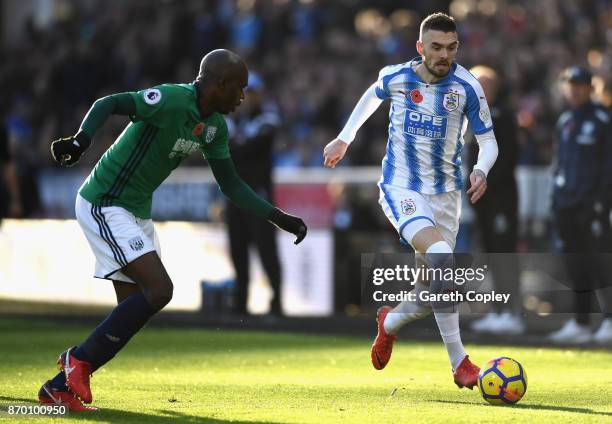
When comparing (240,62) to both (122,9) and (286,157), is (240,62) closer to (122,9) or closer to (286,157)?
(286,157)

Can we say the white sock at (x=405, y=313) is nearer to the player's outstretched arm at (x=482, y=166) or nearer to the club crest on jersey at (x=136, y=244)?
the player's outstretched arm at (x=482, y=166)

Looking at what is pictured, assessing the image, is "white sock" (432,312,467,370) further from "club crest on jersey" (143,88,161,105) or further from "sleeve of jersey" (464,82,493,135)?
"club crest on jersey" (143,88,161,105)

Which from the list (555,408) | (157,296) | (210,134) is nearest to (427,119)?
(210,134)

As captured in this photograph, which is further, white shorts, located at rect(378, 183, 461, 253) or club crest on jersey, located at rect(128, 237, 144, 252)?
white shorts, located at rect(378, 183, 461, 253)

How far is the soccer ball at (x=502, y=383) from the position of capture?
781 cm

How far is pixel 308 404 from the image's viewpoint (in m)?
7.86

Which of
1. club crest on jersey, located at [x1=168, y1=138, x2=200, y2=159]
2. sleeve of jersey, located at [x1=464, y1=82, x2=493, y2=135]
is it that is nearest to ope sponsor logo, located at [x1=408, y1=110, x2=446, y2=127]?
sleeve of jersey, located at [x1=464, y1=82, x2=493, y2=135]

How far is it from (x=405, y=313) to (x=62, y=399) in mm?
2500

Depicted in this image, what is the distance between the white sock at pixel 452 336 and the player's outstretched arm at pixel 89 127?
2.41 metres

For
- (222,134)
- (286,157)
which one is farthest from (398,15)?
(222,134)

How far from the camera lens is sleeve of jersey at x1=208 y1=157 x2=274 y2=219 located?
826 centimetres

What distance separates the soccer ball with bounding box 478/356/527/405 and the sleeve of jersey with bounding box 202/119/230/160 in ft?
6.49

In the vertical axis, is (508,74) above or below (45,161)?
above

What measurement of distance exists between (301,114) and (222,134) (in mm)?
13736
